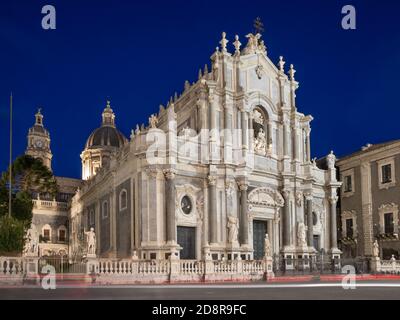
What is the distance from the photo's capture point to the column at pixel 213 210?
3497cm

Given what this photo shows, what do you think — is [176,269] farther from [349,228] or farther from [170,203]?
[349,228]

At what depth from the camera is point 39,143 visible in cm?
7969

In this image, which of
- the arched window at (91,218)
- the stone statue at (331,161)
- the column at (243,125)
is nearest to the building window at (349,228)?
the stone statue at (331,161)

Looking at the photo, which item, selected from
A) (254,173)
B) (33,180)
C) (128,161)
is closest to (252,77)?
(254,173)

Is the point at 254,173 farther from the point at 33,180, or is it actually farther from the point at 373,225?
the point at 33,180

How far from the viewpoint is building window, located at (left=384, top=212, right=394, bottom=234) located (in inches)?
1661

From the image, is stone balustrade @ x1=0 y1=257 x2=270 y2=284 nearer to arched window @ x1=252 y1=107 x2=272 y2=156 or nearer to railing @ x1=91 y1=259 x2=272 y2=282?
railing @ x1=91 y1=259 x2=272 y2=282

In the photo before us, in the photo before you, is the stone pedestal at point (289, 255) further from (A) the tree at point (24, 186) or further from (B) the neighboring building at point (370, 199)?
(A) the tree at point (24, 186)

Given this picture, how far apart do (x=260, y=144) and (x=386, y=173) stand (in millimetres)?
11103

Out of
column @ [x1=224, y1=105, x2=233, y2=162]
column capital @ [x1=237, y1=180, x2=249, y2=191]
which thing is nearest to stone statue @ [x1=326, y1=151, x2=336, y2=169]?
column capital @ [x1=237, y1=180, x2=249, y2=191]

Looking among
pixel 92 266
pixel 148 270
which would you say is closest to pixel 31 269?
pixel 92 266

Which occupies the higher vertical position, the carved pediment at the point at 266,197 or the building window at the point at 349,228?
the carved pediment at the point at 266,197

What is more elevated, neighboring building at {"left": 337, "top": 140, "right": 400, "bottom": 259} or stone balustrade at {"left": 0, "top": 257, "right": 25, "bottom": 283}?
neighboring building at {"left": 337, "top": 140, "right": 400, "bottom": 259}

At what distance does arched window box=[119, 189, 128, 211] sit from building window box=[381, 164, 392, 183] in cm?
2077
